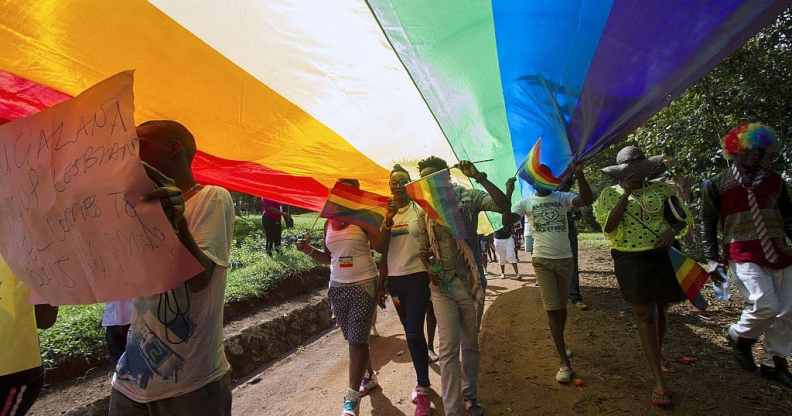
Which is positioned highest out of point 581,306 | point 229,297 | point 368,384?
point 229,297

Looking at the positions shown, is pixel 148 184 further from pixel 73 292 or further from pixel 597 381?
pixel 597 381

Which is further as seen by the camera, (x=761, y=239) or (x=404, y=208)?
(x=404, y=208)

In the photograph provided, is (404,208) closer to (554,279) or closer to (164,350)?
(554,279)

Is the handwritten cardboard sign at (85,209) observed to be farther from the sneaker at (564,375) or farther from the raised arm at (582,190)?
the sneaker at (564,375)

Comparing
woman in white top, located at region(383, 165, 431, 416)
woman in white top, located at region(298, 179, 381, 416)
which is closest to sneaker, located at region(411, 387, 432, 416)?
woman in white top, located at region(383, 165, 431, 416)

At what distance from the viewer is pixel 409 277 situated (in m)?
3.27

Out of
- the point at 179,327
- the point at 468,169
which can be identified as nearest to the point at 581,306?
the point at 468,169

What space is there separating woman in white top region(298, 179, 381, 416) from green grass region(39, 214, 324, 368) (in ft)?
2.60

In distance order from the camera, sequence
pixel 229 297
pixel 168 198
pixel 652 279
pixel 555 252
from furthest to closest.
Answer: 1. pixel 229 297
2. pixel 555 252
3. pixel 652 279
4. pixel 168 198

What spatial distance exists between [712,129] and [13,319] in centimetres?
868

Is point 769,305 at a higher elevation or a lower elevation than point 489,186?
lower

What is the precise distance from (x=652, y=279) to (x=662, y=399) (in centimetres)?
85

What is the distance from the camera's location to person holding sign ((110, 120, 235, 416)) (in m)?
1.50

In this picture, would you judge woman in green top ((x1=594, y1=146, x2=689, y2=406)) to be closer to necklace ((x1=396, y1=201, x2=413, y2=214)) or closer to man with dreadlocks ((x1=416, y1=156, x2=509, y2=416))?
man with dreadlocks ((x1=416, y1=156, x2=509, y2=416))
